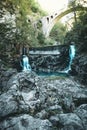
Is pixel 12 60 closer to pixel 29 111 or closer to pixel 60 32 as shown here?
pixel 29 111

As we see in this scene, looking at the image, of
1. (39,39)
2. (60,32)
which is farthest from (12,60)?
(60,32)

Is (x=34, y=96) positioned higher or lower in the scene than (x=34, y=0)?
lower

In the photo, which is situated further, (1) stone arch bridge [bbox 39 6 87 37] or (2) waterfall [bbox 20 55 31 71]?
(1) stone arch bridge [bbox 39 6 87 37]

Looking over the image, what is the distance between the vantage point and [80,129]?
5254 mm

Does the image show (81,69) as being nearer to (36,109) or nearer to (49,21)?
(36,109)

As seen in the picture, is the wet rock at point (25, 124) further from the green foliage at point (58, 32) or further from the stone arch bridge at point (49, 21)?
the green foliage at point (58, 32)

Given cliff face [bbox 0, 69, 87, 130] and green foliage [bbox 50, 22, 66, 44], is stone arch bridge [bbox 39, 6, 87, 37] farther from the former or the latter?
cliff face [bbox 0, 69, 87, 130]

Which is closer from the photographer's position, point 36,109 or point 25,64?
point 36,109

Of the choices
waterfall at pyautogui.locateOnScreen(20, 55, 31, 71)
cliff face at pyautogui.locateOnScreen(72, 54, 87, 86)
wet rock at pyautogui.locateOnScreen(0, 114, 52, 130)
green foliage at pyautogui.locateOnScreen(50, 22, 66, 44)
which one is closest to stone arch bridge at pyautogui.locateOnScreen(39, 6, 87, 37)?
green foliage at pyautogui.locateOnScreen(50, 22, 66, 44)

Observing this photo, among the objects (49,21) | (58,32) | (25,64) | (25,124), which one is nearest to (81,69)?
(25,64)

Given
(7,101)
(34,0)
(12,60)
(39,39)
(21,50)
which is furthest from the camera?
(34,0)

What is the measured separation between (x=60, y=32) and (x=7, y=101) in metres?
29.5

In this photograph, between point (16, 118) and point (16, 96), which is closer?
point (16, 118)

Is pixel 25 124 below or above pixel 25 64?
above
